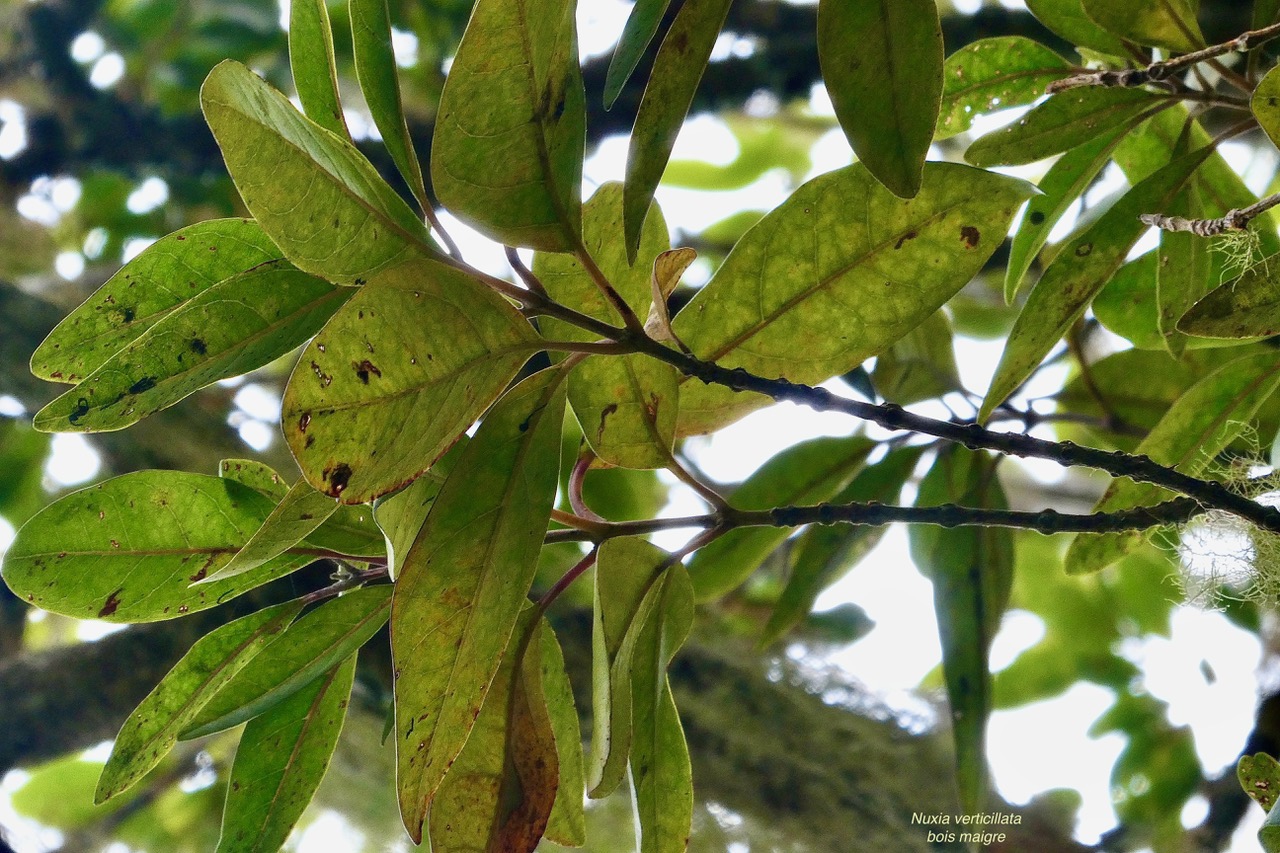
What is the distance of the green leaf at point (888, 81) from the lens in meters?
0.51

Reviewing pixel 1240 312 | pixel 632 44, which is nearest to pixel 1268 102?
pixel 1240 312

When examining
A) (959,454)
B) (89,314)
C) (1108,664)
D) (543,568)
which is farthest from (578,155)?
(1108,664)

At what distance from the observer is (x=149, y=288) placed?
0.62 m

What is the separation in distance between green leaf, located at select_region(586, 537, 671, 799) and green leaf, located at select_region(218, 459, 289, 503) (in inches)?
10.4

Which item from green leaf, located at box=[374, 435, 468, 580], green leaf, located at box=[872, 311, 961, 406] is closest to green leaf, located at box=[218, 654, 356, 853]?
green leaf, located at box=[374, 435, 468, 580]

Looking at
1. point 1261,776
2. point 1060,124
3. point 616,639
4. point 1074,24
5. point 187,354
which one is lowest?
point 1261,776

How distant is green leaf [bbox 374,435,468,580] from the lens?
1.89 ft

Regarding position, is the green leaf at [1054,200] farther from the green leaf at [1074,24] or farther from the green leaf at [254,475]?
the green leaf at [254,475]

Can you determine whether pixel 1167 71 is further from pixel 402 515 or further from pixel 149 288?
pixel 149 288

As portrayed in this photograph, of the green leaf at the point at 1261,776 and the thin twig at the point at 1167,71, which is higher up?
A: the thin twig at the point at 1167,71

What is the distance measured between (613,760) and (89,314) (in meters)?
0.43

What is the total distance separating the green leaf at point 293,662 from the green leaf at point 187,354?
0.21 m

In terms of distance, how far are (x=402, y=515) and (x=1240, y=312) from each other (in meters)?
0.47

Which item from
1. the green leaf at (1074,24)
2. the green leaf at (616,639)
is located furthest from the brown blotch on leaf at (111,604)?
the green leaf at (1074,24)
